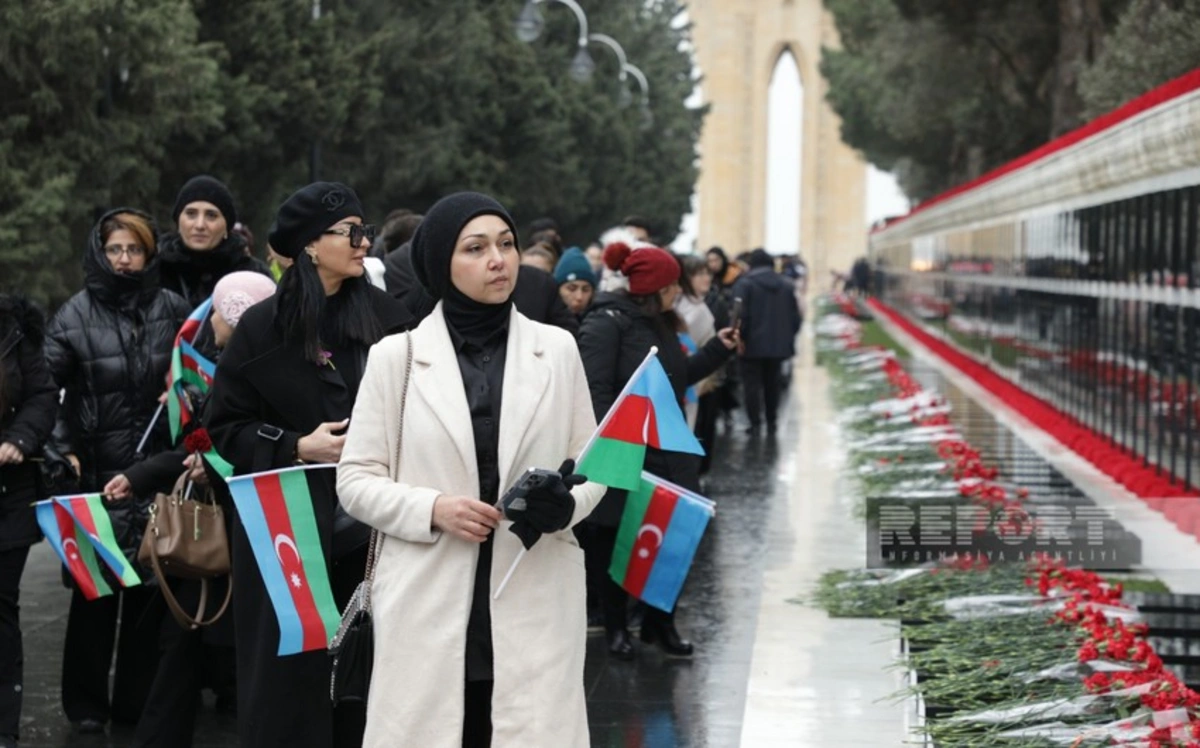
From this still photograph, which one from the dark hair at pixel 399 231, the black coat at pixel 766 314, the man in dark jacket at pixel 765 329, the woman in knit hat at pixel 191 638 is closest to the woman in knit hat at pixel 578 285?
the dark hair at pixel 399 231

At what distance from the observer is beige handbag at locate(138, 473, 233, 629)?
6.56m

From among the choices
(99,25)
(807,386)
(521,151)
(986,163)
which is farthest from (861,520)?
(986,163)

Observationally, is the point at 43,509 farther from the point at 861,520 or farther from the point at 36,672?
the point at 861,520

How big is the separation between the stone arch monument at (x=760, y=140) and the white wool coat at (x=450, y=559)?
107 metres

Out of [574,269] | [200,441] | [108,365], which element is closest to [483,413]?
[200,441]

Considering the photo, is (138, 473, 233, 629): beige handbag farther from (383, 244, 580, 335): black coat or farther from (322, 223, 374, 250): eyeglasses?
(383, 244, 580, 335): black coat

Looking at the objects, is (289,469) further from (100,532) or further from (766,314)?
(766,314)

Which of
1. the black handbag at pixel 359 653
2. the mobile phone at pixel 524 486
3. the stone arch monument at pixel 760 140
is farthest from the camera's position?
the stone arch monument at pixel 760 140

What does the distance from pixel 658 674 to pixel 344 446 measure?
383 cm

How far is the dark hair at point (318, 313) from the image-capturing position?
5.66 m

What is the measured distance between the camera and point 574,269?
11188 mm

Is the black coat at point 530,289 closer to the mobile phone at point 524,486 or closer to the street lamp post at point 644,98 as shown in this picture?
the mobile phone at point 524,486

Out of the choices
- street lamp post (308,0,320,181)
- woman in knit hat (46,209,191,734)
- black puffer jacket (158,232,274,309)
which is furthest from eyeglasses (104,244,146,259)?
street lamp post (308,0,320,181)

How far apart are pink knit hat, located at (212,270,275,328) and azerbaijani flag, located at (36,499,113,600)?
128cm
